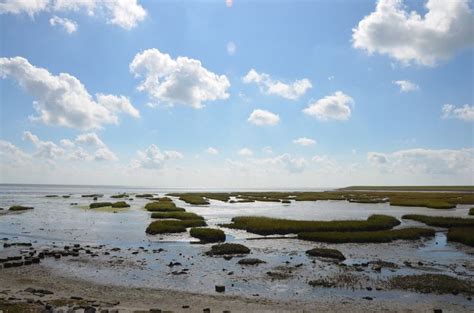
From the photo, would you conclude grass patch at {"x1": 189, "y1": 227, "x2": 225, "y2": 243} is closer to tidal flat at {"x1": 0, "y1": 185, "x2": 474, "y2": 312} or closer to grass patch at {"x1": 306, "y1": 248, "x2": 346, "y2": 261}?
tidal flat at {"x1": 0, "y1": 185, "x2": 474, "y2": 312}

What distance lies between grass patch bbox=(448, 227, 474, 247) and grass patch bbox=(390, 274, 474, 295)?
16.4m

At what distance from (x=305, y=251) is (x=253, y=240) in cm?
794

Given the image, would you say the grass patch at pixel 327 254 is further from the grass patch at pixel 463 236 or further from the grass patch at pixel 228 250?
the grass patch at pixel 463 236

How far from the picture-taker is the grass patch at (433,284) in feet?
71.4

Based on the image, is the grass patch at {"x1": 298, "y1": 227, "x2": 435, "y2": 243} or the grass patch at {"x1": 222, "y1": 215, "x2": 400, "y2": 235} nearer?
the grass patch at {"x1": 298, "y1": 227, "x2": 435, "y2": 243}

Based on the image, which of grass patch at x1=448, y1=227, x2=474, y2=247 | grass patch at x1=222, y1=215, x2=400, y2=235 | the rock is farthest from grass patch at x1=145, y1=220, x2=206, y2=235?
grass patch at x1=448, y1=227, x2=474, y2=247

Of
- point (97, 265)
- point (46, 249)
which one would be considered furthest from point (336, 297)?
point (46, 249)

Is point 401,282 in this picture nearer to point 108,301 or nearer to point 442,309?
point 442,309

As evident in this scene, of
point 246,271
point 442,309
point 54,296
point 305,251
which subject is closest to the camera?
point 442,309

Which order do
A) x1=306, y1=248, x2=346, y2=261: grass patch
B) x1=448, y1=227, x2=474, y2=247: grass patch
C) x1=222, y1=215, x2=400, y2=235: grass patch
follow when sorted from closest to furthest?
x1=306, y1=248, x2=346, y2=261: grass patch < x1=448, y1=227, x2=474, y2=247: grass patch < x1=222, y1=215, x2=400, y2=235: grass patch

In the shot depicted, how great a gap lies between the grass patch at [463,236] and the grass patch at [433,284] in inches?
647

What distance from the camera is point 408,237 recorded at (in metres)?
41.2

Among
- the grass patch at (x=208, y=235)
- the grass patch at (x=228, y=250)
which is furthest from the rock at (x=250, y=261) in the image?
the grass patch at (x=208, y=235)

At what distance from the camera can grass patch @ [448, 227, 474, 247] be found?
37.8 meters
